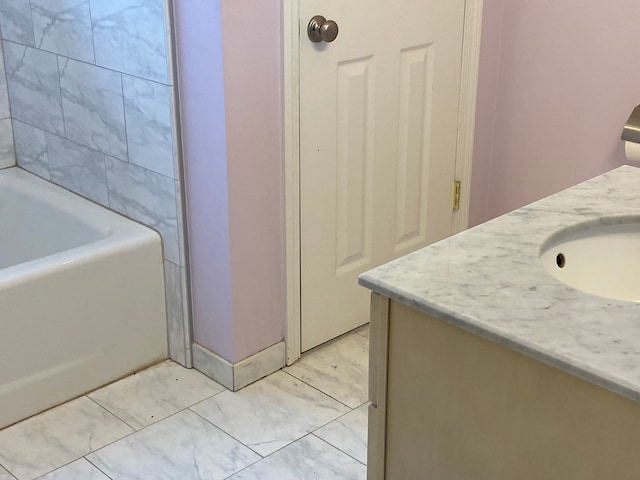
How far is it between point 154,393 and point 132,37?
0.97m

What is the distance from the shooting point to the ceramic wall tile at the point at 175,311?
2457 millimetres

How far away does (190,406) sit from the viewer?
2340mm

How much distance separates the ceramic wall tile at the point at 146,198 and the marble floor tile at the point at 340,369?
0.49 metres

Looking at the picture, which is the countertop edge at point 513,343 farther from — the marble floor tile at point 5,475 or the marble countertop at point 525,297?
the marble floor tile at point 5,475

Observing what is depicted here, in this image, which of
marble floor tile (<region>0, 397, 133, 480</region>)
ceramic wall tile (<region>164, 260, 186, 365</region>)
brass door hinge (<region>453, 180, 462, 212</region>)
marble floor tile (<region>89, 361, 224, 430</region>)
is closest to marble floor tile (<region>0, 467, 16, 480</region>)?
marble floor tile (<region>0, 397, 133, 480</region>)

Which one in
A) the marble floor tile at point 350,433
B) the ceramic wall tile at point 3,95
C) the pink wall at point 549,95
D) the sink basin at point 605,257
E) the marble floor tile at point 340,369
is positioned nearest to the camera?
the sink basin at point 605,257

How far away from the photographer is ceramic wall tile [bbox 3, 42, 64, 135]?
8.74 feet

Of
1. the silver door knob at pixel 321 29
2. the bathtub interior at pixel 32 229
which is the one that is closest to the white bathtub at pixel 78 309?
the bathtub interior at pixel 32 229

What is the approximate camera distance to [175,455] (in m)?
2.14

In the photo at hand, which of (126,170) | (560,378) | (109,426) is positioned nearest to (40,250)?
(126,170)

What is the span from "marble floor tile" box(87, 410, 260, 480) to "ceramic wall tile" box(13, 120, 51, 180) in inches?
41.0

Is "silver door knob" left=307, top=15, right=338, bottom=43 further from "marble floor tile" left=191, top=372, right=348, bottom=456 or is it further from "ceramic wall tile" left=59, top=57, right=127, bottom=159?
"marble floor tile" left=191, top=372, right=348, bottom=456

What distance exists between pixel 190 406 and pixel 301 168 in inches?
27.9

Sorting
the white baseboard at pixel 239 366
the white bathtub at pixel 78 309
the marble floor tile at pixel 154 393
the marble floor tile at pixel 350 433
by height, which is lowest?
the marble floor tile at pixel 154 393
